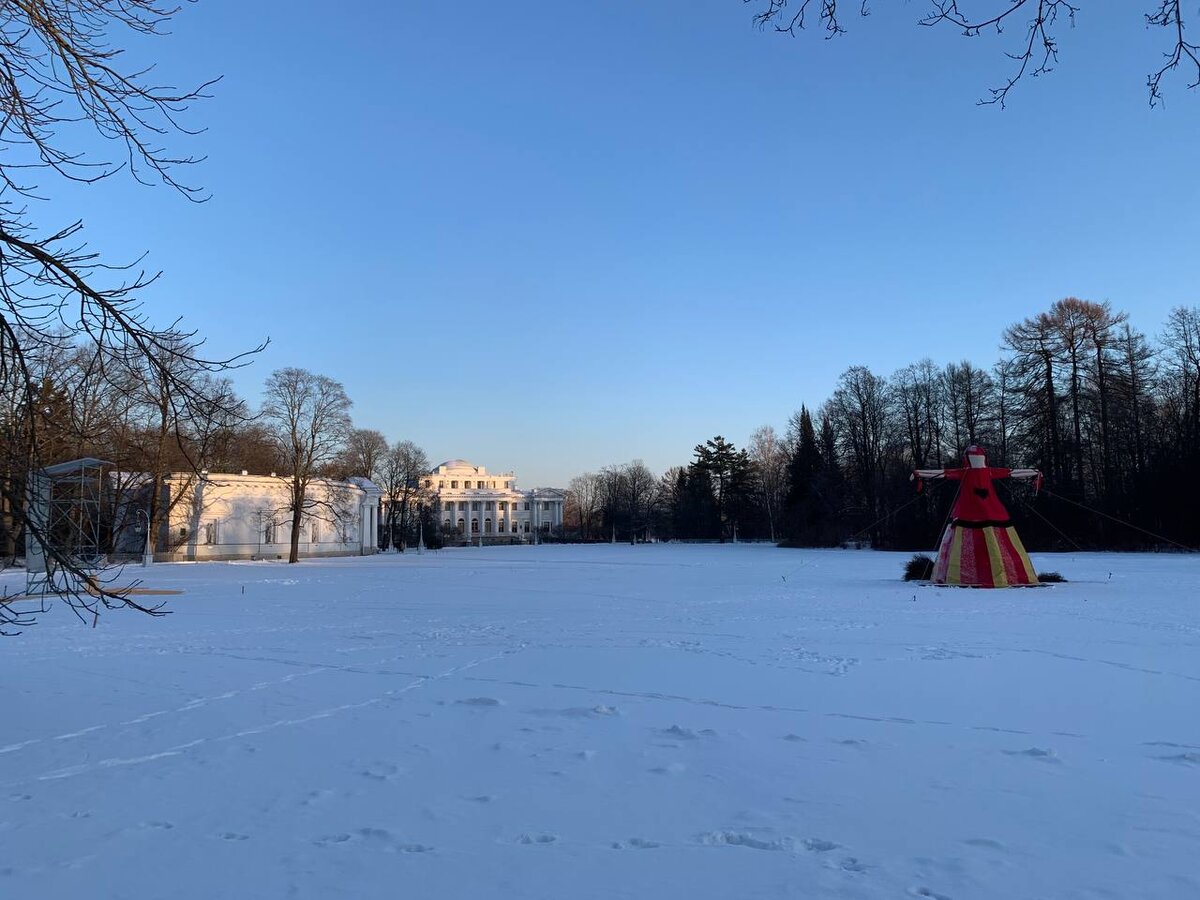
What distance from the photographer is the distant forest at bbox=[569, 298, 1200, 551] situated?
148 ft

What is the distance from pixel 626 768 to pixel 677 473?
106244 mm

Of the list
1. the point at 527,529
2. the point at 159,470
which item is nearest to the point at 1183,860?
the point at 159,470

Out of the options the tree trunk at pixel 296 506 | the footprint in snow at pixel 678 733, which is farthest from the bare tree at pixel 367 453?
the footprint in snow at pixel 678 733

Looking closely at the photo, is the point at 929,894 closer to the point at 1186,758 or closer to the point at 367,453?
the point at 1186,758

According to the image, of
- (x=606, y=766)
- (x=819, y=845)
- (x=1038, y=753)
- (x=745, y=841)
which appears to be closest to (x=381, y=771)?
(x=606, y=766)

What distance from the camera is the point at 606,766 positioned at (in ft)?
18.9

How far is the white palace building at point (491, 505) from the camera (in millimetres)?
124125

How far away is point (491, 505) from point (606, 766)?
121871 millimetres

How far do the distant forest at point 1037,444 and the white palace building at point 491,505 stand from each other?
159 ft

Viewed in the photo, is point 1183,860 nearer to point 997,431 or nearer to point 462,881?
point 462,881

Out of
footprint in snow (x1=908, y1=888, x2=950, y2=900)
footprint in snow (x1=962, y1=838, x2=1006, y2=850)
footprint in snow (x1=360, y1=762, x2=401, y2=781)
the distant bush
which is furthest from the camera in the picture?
the distant bush

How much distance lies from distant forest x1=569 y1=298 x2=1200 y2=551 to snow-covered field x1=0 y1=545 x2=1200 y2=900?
2488 cm

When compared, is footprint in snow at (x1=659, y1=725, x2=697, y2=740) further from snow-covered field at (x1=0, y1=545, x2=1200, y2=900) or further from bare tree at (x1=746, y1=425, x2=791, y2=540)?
bare tree at (x1=746, y1=425, x2=791, y2=540)

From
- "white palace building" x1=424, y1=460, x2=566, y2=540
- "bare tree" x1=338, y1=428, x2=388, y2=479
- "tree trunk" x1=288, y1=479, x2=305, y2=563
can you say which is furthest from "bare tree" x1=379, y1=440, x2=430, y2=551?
"white palace building" x1=424, y1=460, x2=566, y2=540
